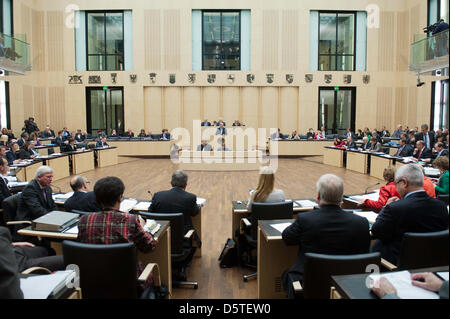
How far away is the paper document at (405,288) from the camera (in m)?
1.49

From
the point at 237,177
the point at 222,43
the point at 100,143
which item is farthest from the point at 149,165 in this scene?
the point at 222,43

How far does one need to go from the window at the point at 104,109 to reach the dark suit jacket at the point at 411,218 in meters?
17.7

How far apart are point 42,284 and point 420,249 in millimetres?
2238

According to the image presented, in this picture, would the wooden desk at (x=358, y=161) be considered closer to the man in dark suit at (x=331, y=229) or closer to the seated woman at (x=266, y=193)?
the seated woman at (x=266, y=193)

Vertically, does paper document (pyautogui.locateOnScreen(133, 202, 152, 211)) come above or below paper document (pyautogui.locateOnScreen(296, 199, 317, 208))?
above

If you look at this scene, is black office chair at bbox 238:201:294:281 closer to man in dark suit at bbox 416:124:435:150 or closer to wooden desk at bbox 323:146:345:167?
man in dark suit at bbox 416:124:435:150

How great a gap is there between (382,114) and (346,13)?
5697 mm

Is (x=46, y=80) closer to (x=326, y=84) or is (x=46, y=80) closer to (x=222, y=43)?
(x=222, y=43)

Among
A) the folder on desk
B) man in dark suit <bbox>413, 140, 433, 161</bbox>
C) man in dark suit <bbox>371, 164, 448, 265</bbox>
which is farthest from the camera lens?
man in dark suit <bbox>413, 140, 433, 161</bbox>

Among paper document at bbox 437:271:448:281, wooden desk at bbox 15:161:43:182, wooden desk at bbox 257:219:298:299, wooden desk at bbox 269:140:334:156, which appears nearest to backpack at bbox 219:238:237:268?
wooden desk at bbox 257:219:298:299

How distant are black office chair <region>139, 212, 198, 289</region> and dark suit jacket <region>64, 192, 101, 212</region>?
678mm

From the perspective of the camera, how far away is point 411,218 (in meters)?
2.43

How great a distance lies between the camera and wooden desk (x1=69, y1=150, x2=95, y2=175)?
11.4m

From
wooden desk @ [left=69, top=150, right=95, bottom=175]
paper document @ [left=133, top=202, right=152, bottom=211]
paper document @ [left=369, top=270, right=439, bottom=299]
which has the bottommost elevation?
wooden desk @ [left=69, top=150, right=95, bottom=175]
